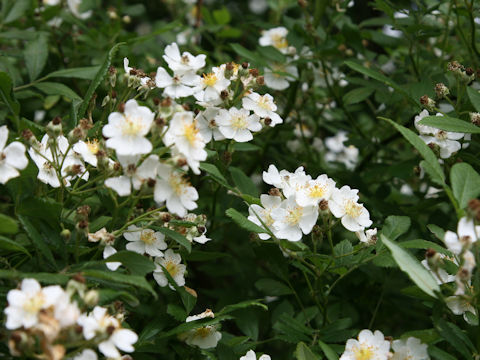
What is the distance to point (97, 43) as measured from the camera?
2.39 metres

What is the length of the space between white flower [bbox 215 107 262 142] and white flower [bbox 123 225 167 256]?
31 cm

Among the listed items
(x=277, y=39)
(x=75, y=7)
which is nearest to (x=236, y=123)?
(x=277, y=39)

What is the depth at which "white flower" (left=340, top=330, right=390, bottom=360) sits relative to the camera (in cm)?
137

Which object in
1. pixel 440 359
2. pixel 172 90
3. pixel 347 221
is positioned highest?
pixel 172 90

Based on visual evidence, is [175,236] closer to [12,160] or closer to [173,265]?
[173,265]

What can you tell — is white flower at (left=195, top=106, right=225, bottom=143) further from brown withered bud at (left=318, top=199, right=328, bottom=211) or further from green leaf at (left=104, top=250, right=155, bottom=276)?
green leaf at (left=104, top=250, right=155, bottom=276)

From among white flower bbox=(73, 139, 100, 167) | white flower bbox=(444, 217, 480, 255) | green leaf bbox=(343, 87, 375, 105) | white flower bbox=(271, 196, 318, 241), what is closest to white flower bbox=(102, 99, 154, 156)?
white flower bbox=(73, 139, 100, 167)

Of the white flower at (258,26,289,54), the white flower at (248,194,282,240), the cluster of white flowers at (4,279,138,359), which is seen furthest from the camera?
the white flower at (258,26,289,54)

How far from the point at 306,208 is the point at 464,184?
13.7 inches

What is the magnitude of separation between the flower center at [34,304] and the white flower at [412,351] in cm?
76

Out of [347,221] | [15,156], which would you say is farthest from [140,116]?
[347,221]

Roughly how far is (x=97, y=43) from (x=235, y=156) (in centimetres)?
86

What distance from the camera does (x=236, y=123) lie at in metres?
1.60

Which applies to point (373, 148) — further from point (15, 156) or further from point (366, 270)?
point (15, 156)
